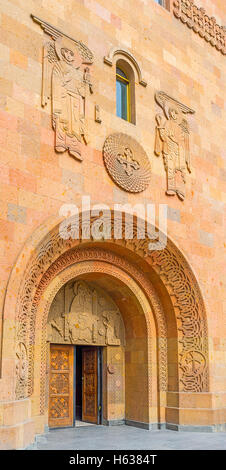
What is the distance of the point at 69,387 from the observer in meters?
9.93

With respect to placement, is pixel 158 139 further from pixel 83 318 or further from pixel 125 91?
pixel 83 318

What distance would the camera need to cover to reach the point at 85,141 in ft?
29.3

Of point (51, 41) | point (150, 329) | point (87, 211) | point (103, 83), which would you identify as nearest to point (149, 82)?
point (103, 83)

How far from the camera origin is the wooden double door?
9719 mm

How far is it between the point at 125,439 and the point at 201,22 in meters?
10.1

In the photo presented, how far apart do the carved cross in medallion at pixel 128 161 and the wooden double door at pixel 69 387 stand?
151 inches

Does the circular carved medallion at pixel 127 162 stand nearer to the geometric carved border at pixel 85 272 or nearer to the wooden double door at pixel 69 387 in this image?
the geometric carved border at pixel 85 272

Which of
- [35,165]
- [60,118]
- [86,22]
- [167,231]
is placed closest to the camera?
[35,165]

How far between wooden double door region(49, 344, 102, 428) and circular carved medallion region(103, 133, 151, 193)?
143 inches

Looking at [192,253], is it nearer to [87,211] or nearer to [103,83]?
[87,211]

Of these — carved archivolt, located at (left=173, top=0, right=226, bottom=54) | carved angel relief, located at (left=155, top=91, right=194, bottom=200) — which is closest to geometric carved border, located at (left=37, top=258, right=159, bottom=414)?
carved angel relief, located at (left=155, top=91, right=194, bottom=200)

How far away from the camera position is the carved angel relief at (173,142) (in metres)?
10.5

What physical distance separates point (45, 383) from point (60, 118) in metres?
4.84

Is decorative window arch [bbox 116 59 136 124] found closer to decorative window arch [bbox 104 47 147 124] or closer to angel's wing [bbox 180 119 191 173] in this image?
decorative window arch [bbox 104 47 147 124]
